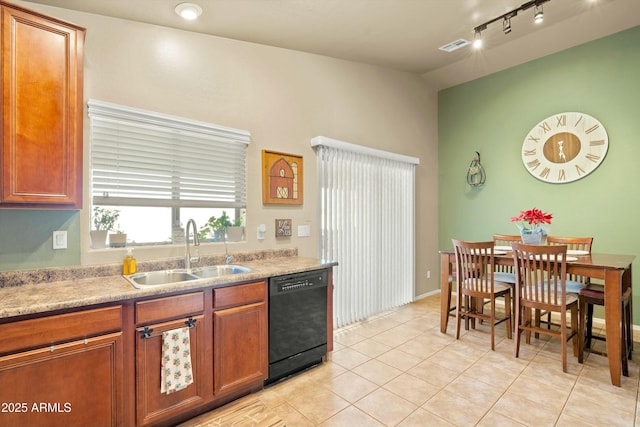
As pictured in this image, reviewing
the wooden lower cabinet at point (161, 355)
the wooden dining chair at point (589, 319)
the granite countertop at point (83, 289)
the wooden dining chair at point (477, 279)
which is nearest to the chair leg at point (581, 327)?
the wooden dining chair at point (589, 319)

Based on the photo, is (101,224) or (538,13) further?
(538,13)

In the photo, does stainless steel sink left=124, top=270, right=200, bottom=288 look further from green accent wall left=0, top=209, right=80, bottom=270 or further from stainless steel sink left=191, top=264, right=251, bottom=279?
green accent wall left=0, top=209, right=80, bottom=270

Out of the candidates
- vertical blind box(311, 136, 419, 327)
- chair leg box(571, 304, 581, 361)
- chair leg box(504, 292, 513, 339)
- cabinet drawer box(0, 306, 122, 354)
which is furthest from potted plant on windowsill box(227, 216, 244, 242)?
chair leg box(571, 304, 581, 361)

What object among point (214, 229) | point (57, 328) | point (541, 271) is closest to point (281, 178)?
point (214, 229)

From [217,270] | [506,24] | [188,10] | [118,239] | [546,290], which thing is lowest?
[546,290]

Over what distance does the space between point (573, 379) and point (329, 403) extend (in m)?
1.95

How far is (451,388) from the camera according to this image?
7.86 feet

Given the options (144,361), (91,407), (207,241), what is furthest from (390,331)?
(91,407)

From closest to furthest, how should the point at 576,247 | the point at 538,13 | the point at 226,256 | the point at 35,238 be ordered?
the point at 35,238, the point at 226,256, the point at 538,13, the point at 576,247

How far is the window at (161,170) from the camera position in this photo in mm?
2320

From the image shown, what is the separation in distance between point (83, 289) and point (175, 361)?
68 cm

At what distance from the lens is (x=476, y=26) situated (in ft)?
11.0

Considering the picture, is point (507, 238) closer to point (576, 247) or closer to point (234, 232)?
point (576, 247)

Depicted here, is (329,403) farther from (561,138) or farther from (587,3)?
(587,3)
